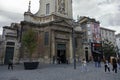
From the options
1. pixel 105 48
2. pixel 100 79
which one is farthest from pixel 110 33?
pixel 100 79

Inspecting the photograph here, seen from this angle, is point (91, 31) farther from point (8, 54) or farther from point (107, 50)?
point (8, 54)

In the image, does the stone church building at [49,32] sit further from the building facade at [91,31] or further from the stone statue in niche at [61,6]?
the building facade at [91,31]

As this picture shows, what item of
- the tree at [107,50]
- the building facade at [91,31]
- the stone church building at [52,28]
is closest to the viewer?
the stone church building at [52,28]

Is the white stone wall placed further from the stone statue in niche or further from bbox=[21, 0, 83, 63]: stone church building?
the stone statue in niche

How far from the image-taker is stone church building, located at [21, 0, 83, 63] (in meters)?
25.0

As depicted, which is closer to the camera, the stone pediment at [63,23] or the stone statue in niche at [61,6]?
the stone pediment at [63,23]

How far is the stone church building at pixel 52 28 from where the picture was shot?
25.0m

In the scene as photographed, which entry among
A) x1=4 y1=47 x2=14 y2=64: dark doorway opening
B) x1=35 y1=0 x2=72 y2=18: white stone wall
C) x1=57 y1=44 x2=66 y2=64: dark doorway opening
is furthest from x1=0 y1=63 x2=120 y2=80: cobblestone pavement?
x1=35 y1=0 x2=72 y2=18: white stone wall

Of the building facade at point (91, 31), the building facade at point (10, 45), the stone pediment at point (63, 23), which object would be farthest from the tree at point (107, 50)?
the building facade at point (10, 45)

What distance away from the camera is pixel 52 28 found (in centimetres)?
2528

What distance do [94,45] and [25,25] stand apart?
85.5 ft

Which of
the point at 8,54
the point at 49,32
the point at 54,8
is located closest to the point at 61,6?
the point at 54,8

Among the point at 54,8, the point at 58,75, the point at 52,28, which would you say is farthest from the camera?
the point at 54,8

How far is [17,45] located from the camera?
24.1m
